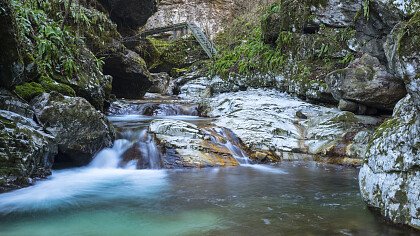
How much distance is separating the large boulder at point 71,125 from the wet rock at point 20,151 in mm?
521

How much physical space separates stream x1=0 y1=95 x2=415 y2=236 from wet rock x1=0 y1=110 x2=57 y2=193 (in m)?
0.21

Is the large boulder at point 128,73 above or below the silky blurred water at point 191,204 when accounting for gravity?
above

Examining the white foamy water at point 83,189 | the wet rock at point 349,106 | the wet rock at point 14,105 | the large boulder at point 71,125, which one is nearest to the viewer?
the white foamy water at point 83,189

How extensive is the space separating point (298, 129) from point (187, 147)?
292cm

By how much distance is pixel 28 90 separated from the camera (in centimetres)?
688

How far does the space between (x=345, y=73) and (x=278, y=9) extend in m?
5.41

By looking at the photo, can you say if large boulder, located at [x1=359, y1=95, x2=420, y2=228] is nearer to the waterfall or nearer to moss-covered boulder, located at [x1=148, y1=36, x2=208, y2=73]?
the waterfall

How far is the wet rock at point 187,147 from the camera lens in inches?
285

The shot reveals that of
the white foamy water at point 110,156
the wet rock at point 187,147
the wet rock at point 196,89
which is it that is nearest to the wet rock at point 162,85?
the wet rock at point 196,89

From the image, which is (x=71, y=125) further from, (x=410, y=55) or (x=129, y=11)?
(x=129, y=11)

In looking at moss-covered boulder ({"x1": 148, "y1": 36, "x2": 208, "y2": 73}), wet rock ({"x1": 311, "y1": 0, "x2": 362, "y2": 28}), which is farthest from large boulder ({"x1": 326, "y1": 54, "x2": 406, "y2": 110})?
moss-covered boulder ({"x1": 148, "y1": 36, "x2": 208, "y2": 73})

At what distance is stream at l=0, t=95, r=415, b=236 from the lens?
379 centimetres

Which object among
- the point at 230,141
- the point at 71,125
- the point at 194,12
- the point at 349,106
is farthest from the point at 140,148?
the point at 194,12

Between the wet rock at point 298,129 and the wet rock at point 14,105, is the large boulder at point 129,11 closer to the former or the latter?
the wet rock at point 298,129
